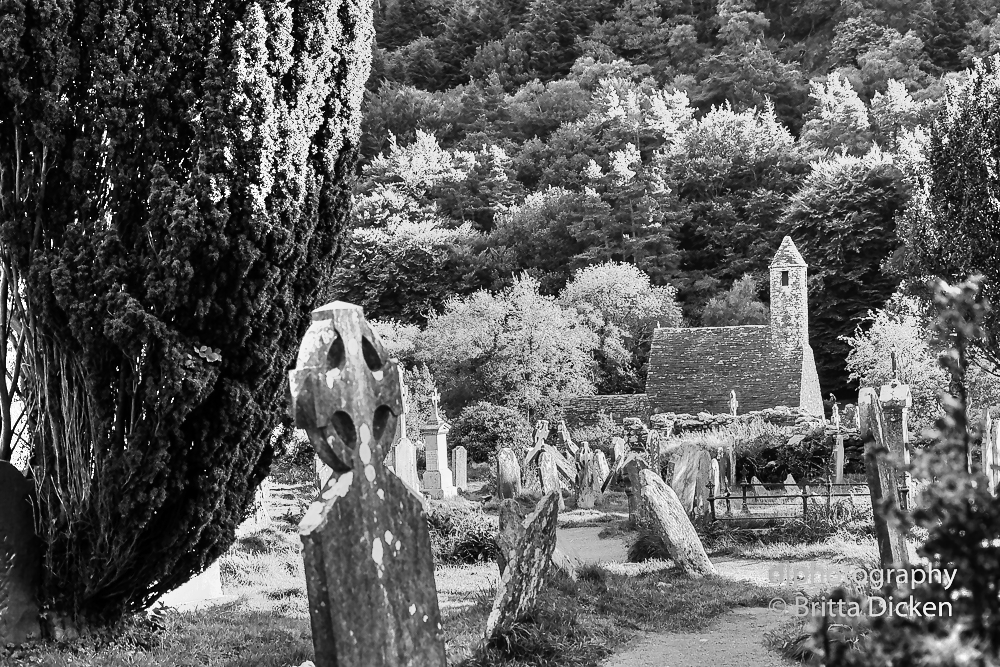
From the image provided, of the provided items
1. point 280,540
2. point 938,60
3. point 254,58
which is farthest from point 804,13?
point 254,58

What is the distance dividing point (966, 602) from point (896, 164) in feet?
149

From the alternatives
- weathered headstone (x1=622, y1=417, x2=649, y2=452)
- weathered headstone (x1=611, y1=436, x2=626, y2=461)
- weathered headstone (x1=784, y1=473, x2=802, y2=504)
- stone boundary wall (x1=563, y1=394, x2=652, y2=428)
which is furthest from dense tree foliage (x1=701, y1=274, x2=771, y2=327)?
weathered headstone (x1=784, y1=473, x2=802, y2=504)

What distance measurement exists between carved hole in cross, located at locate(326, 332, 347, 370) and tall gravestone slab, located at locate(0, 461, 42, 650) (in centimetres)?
450

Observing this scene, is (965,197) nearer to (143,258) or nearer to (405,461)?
(405,461)

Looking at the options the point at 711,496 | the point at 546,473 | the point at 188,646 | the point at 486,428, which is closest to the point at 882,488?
→ the point at 188,646

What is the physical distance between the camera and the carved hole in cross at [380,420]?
394 cm

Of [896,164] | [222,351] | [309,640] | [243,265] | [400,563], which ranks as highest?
[896,164]

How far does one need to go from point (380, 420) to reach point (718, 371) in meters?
32.6

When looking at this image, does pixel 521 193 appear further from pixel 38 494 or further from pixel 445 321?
pixel 38 494

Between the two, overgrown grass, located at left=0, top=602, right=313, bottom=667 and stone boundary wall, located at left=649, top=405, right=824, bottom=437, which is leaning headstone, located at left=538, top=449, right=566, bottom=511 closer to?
stone boundary wall, located at left=649, top=405, right=824, bottom=437

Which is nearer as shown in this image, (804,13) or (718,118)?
(718,118)

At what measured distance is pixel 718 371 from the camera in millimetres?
35438

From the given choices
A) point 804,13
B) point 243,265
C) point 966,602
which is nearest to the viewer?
point 966,602

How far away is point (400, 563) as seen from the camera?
12.6 ft
